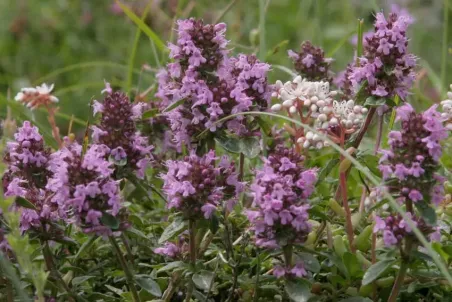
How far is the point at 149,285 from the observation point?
1.97 m

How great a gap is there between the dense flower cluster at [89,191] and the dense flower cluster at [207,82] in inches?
11.2

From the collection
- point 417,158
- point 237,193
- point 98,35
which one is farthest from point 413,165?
point 98,35

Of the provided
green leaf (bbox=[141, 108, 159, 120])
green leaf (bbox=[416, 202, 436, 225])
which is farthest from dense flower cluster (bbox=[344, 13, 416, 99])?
green leaf (bbox=[141, 108, 159, 120])

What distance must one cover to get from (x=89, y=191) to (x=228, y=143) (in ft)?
1.36

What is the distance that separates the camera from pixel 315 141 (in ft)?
6.86

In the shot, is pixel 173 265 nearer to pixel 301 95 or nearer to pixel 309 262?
pixel 309 262

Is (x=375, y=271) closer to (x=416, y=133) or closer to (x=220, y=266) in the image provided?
(x=416, y=133)

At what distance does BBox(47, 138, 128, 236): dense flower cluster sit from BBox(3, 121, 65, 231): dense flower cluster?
154 millimetres

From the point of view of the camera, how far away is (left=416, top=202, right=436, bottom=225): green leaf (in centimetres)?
178

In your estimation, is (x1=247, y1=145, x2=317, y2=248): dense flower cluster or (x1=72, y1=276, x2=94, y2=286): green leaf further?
(x1=72, y1=276, x2=94, y2=286): green leaf

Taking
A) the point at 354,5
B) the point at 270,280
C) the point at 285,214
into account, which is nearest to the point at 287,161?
the point at 285,214

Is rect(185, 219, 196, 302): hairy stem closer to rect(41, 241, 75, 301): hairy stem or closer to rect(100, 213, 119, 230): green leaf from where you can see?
rect(100, 213, 119, 230): green leaf

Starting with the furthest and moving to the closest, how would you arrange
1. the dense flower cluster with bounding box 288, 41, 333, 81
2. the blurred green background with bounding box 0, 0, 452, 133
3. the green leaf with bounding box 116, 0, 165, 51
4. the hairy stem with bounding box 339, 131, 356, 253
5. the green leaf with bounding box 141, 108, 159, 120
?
the blurred green background with bounding box 0, 0, 452, 133 → the green leaf with bounding box 116, 0, 165, 51 → the dense flower cluster with bounding box 288, 41, 333, 81 → the green leaf with bounding box 141, 108, 159, 120 → the hairy stem with bounding box 339, 131, 356, 253

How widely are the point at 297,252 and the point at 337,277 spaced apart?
6.8 inches
